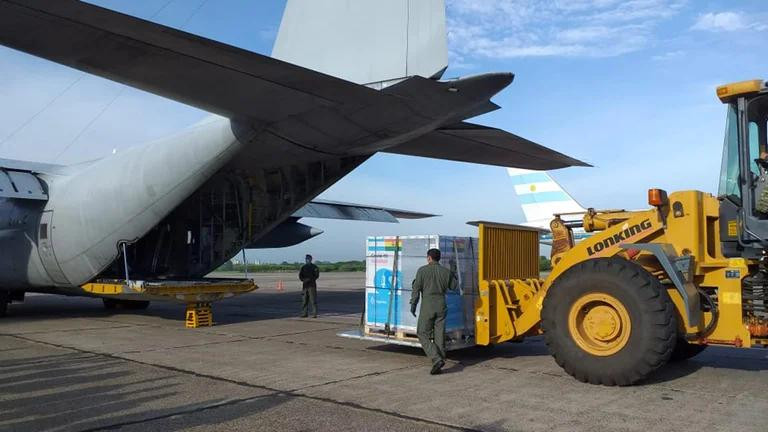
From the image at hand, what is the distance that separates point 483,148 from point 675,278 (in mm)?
5317

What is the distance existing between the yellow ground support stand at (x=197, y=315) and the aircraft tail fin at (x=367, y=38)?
5698 mm

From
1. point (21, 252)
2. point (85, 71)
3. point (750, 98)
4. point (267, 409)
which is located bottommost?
point (267, 409)

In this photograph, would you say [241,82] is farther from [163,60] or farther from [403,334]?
[403,334]

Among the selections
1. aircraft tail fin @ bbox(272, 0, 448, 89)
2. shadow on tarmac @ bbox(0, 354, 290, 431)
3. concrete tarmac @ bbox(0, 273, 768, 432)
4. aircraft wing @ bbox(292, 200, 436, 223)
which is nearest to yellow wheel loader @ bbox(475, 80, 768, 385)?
concrete tarmac @ bbox(0, 273, 768, 432)

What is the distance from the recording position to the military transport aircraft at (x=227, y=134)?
7.14 metres

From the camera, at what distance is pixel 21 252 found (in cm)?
1484

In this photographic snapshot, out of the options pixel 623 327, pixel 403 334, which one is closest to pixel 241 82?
pixel 403 334

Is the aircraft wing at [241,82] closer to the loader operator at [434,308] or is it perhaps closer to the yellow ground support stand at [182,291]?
the loader operator at [434,308]

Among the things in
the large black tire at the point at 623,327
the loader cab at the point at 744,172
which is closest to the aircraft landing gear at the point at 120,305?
the large black tire at the point at 623,327

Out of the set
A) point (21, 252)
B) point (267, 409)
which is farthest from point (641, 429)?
point (21, 252)

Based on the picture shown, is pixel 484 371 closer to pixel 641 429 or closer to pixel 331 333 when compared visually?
pixel 641 429

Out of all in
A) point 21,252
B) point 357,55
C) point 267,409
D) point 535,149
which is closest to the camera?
point 267,409

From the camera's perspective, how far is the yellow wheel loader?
21.6 ft

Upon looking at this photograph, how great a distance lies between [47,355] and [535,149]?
879 centimetres
